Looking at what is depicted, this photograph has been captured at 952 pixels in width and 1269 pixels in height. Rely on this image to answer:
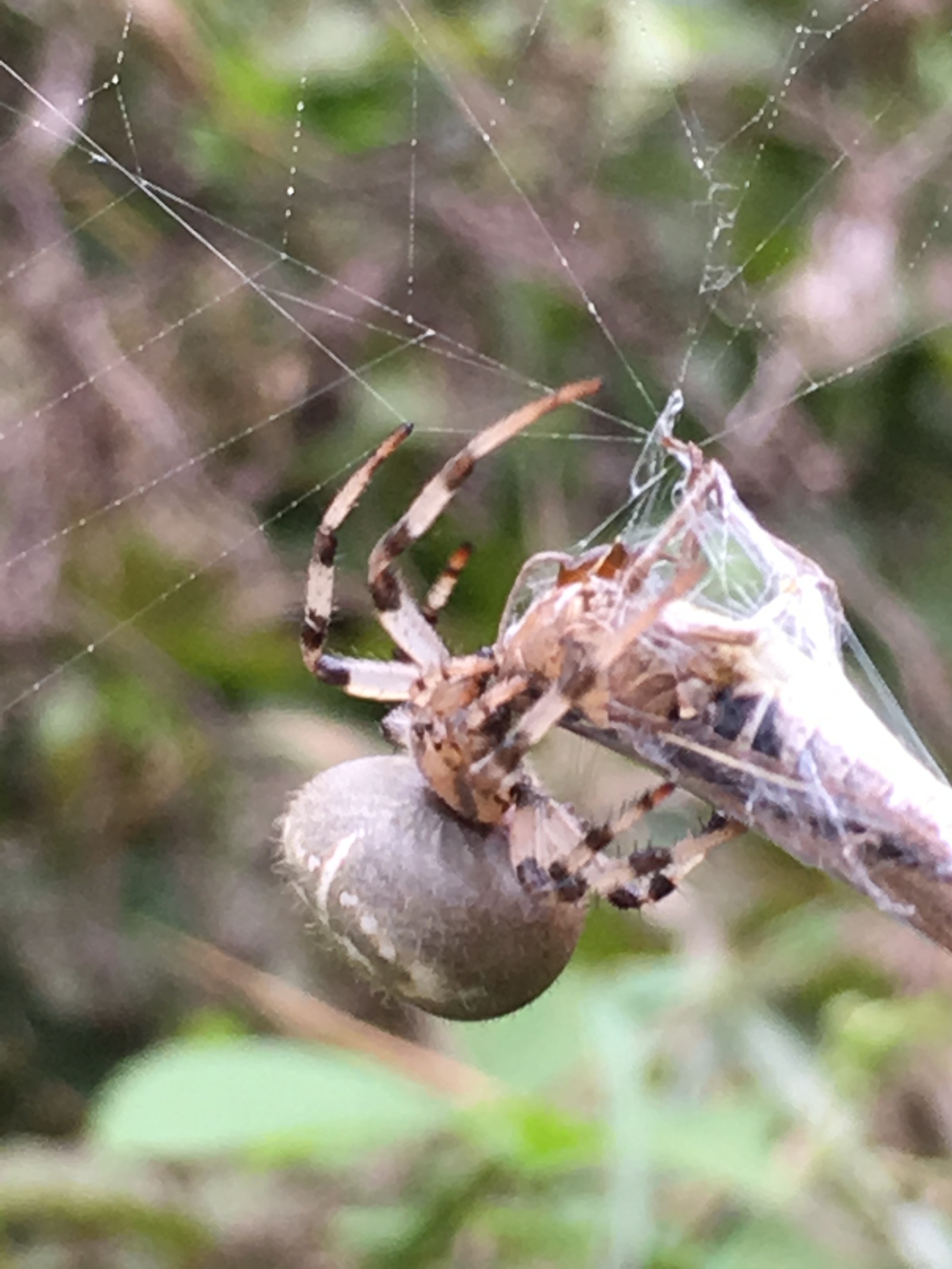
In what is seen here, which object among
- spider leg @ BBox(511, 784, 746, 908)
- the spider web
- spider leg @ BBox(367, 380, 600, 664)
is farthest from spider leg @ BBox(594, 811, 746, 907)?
the spider web

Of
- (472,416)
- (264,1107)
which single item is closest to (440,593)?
(264,1107)

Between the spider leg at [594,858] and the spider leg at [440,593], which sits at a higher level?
the spider leg at [440,593]

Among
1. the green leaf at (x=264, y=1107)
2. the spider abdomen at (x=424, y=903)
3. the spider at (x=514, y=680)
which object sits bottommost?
the green leaf at (x=264, y=1107)

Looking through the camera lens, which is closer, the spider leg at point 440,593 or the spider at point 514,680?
the spider at point 514,680

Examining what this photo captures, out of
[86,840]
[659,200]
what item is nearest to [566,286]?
[659,200]

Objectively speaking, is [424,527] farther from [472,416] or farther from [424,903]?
[472,416]

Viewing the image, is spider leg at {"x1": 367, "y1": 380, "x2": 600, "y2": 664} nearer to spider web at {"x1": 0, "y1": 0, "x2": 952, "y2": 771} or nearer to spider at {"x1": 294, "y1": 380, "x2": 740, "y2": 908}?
spider at {"x1": 294, "y1": 380, "x2": 740, "y2": 908}

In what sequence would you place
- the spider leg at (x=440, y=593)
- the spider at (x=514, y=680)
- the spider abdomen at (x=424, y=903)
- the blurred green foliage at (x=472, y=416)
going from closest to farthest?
the spider at (x=514, y=680), the spider abdomen at (x=424, y=903), the spider leg at (x=440, y=593), the blurred green foliage at (x=472, y=416)

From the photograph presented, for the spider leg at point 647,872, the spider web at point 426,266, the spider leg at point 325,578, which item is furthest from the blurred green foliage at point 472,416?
the spider leg at point 647,872

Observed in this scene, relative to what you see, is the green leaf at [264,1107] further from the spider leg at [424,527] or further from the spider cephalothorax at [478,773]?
the spider leg at [424,527]
